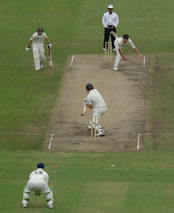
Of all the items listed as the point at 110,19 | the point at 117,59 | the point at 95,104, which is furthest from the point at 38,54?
the point at 95,104

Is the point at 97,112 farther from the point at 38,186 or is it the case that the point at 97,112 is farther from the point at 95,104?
the point at 38,186

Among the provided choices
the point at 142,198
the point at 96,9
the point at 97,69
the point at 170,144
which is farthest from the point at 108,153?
the point at 96,9

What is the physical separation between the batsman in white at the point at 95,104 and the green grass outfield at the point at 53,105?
177cm

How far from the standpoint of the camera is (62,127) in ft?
89.9

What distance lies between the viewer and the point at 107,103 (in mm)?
29375

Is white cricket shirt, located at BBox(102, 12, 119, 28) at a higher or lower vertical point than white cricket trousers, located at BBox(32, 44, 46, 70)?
higher

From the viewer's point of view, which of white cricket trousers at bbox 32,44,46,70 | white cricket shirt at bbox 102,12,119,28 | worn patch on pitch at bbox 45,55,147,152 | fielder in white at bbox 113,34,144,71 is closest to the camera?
worn patch on pitch at bbox 45,55,147,152

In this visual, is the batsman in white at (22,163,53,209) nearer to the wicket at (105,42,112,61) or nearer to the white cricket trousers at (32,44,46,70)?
the white cricket trousers at (32,44,46,70)

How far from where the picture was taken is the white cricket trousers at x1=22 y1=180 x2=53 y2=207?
1867 centimetres

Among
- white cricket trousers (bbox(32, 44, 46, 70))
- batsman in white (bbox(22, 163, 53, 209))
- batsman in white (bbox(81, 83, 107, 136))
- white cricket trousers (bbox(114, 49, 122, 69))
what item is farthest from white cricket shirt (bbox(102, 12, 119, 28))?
batsman in white (bbox(22, 163, 53, 209))

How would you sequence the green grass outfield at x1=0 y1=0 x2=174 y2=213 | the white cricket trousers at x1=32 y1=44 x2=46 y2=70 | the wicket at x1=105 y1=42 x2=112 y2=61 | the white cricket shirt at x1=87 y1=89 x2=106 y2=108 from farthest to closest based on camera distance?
the wicket at x1=105 y1=42 x2=112 y2=61
the white cricket trousers at x1=32 y1=44 x2=46 y2=70
the white cricket shirt at x1=87 y1=89 x2=106 y2=108
the green grass outfield at x1=0 y1=0 x2=174 y2=213

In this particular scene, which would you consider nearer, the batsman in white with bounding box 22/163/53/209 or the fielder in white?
the batsman in white with bounding box 22/163/53/209

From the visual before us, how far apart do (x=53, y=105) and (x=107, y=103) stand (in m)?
2.19

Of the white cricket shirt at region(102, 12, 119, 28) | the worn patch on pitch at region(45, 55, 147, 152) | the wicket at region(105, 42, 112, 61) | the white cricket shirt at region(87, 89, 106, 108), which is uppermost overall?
the white cricket shirt at region(102, 12, 119, 28)
